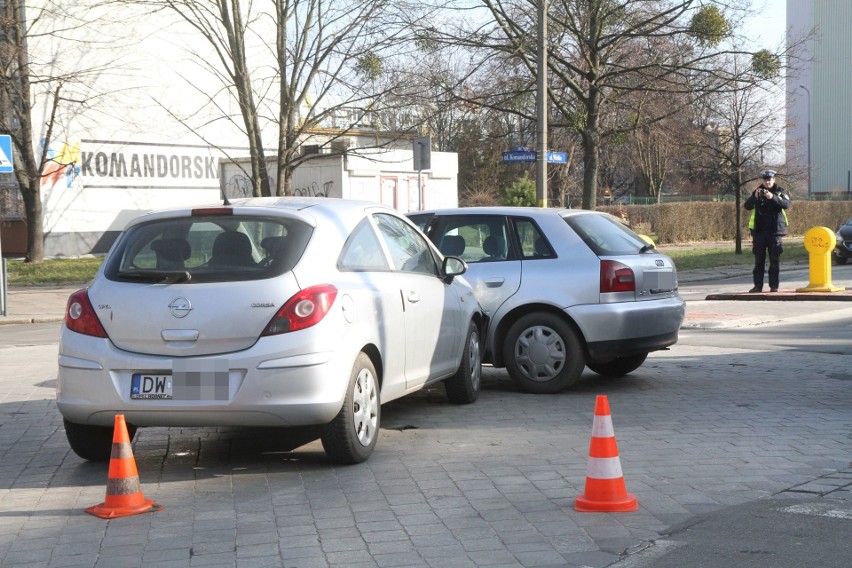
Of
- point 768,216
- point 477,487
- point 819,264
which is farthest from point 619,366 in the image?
point 819,264

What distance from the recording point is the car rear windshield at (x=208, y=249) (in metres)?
6.59

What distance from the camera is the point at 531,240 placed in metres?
9.84

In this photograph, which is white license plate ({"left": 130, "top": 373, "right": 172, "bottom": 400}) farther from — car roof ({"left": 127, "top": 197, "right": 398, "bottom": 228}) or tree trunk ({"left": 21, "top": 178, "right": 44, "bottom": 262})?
tree trunk ({"left": 21, "top": 178, "right": 44, "bottom": 262})

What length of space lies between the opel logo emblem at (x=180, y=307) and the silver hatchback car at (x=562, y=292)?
12.5ft

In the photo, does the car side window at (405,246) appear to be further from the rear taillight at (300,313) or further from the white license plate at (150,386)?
the white license plate at (150,386)

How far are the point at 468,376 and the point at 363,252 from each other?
205cm

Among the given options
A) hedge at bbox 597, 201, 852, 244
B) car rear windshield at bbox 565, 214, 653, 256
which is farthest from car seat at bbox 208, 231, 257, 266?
hedge at bbox 597, 201, 852, 244

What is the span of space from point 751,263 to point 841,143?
7949 centimetres

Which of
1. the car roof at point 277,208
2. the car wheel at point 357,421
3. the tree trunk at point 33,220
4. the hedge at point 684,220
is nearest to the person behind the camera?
the car wheel at point 357,421

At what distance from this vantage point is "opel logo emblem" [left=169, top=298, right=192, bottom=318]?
253 inches

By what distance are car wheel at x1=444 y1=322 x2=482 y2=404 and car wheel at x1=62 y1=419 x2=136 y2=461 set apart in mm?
2756

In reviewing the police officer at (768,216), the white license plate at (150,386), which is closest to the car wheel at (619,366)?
the white license plate at (150,386)

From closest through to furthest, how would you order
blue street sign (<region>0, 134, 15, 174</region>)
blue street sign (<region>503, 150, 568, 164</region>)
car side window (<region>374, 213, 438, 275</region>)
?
car side window (<region>374, 213, 438, 275</region>) < blue street sign (<region>0, 134, 15, 174</region>) < blue street sign (<region>503, 150, 568, 164</region>)

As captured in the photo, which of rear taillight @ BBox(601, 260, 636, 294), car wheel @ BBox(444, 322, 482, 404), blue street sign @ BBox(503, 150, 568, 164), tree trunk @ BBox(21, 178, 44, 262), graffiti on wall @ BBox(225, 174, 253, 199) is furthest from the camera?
graffiti on wall @ BBox(225, 174, 253, 199)
